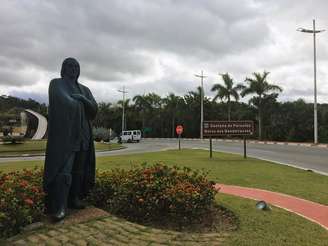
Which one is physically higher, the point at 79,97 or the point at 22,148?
the point at 79,97

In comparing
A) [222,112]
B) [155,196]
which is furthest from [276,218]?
[222,112]

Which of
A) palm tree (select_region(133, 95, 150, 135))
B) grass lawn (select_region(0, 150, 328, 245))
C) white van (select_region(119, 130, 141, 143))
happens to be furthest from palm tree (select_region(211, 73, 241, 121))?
grass lawn (select_region(0, 150, 328, 245))

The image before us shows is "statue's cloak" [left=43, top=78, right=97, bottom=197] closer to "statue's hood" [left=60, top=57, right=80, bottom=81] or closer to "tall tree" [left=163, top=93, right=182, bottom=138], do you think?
"statue's hood" [left=60, top=57, right=80, bottom=81]

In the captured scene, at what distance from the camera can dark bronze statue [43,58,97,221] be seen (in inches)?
220

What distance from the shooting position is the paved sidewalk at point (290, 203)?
702 centimetres

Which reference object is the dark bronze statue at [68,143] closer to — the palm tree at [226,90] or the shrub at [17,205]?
the shrub at [17,205]

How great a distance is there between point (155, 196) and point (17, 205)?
76.8 inches

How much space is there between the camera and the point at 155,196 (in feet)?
19.6

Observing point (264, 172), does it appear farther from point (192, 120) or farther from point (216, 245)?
point (192, 120)

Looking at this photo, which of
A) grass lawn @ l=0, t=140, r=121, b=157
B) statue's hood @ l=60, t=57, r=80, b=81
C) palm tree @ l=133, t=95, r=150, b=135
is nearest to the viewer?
statue's hood @ l=60, t=57, r=80, b=81

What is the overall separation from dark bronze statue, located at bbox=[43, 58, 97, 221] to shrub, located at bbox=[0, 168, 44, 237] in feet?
0.67

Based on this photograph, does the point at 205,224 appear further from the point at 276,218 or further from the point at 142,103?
the point at 142,103

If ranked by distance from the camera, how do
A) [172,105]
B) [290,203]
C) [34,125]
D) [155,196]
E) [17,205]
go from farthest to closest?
[172,105], [34,125], [290,203], [155,196], [17,205]

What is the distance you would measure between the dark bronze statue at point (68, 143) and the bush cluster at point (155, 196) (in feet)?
1.44
